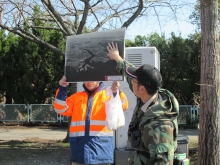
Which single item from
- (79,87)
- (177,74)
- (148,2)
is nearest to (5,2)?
(148,2)

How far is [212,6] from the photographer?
592cm

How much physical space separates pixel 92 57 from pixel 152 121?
1466mm

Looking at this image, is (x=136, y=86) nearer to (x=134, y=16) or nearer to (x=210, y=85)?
(x=210, y=85)

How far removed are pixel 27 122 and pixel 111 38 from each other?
45.0 ft

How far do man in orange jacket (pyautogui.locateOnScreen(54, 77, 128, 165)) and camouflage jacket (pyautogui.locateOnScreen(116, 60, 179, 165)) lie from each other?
4.57 ft

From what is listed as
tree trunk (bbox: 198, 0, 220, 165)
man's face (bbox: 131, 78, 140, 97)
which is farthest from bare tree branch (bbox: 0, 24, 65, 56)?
man's face (bbox: 131, 78, 140, 97)

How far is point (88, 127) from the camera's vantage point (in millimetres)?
3812

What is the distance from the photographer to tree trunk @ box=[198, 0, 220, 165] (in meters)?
5.95

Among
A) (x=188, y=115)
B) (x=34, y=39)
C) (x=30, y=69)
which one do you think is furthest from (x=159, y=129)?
(x=30, y=69)

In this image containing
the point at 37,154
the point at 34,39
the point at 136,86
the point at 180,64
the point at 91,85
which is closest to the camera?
the point at 136,86

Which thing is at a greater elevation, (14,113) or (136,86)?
(136,86)

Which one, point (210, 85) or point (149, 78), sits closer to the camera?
point (149, 78)

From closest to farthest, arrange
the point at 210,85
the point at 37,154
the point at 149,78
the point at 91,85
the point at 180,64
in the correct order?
the point at 149,78
the point at 91,85
the point at 210,85
the point at 37,154
the point at 180,64

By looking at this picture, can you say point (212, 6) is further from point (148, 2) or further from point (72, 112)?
point (148, 2)
